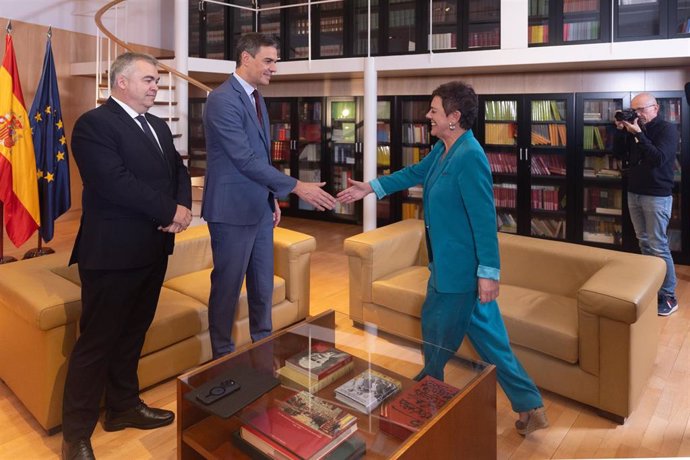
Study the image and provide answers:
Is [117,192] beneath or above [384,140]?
beneath

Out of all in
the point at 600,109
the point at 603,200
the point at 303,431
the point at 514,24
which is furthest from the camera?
the point at 603,200

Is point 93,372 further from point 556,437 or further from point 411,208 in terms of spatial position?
point 411,208

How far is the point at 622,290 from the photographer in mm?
2410

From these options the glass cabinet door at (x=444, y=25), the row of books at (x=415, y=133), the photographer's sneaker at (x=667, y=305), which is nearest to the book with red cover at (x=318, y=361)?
the photographer's sneaker at (x=667, y=305)

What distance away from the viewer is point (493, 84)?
21.1 feet

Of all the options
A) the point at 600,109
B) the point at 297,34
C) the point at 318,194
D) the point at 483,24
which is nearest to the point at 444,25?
the point at 483,24

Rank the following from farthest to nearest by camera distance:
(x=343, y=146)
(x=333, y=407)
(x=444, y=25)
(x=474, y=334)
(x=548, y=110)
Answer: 1. (x=343, y=146)
2. (x=444, y=25)
3. (x=548, y=110)
4. (x=474, y=334)
5. (x=333, y=407)

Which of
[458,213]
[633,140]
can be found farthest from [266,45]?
[633,140]

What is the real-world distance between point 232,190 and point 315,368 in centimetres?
91

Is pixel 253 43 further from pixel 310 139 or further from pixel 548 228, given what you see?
pixel 310 139

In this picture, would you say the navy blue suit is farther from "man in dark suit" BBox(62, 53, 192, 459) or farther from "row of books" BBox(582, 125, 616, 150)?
"row of books" BBox(582, 125, 616, 150)

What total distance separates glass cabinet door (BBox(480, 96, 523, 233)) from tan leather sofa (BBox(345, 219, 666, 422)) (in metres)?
2.92

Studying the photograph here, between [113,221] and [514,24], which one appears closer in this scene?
[113,221]

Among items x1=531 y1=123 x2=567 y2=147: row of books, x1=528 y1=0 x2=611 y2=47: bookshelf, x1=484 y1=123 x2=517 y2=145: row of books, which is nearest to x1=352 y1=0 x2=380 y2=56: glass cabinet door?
x1=484 y1=123 x2=517 y2=145: row of books
